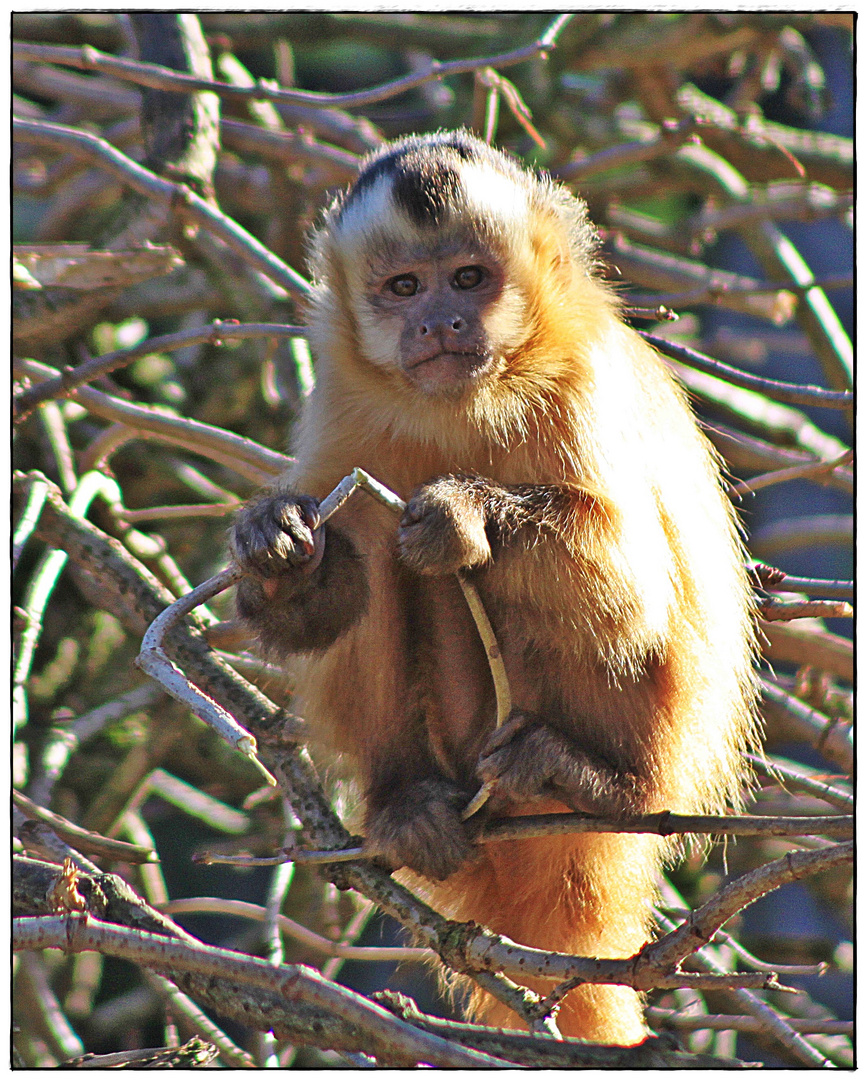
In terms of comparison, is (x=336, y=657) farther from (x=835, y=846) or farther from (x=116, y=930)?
(x=835, y=846)

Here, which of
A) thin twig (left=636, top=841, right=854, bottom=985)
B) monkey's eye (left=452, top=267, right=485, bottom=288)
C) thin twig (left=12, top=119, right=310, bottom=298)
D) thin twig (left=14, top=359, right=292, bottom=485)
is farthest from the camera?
Result: thin twig (left=12, top=119, right=310, bottom=298)

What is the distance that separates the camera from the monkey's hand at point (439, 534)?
2447mm

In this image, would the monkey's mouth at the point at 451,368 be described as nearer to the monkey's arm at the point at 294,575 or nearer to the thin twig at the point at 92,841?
the monkey's arm at the point at 294,575

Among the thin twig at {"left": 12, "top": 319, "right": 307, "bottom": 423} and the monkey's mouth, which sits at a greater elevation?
the thin twig at {"left": 12, "top": 319, "right": 307, "bottom": 423}

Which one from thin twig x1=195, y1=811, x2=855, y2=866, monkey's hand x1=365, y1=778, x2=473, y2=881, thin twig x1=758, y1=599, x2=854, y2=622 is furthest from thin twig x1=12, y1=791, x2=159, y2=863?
thin twig x1=758, y1=599, x2=854, y2=622

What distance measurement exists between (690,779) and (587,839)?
301mm

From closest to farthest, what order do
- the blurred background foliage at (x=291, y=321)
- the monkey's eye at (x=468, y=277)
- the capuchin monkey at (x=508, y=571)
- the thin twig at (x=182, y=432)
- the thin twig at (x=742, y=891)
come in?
1. the thin twig at (x=742, y=891)
2. the capuchin monkey at (x=508, y=571)
3. the monkey's eye at (x=468, y=277)
4. the thin twig at (x=182, y=432)
5. the blurred background foliage at (x=291, y=321)

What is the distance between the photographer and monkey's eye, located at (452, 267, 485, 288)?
2979 mm

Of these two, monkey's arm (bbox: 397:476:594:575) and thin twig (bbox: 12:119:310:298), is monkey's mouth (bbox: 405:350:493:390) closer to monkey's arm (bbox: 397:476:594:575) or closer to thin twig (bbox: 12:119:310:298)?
monkey's arm (bbox: 397:476:594:575)

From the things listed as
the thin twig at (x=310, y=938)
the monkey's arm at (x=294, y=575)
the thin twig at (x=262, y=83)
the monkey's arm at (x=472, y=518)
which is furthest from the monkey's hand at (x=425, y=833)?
the thin twig at (x=262, y=83)

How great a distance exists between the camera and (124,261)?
11.3 feet

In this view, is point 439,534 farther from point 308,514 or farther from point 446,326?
point 446,326

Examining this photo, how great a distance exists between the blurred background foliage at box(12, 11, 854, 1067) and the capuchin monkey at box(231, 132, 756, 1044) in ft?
1.16

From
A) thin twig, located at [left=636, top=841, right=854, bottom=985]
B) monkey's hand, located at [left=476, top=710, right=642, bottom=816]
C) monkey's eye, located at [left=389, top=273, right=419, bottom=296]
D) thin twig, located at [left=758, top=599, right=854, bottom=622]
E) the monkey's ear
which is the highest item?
the monkey's ear
